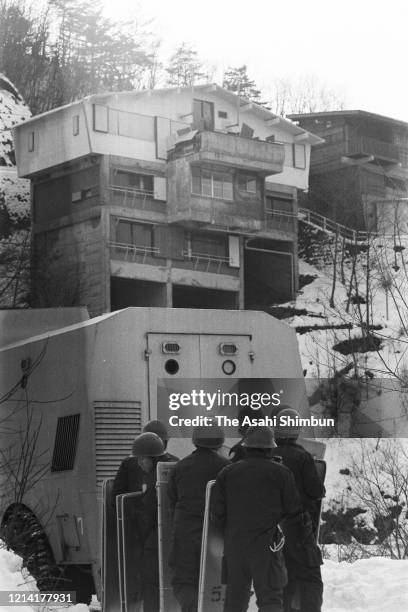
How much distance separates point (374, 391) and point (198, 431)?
3.75 meters

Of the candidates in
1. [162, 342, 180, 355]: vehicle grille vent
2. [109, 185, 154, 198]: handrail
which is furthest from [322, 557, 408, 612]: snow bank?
[109, 185, 154, 198]: handrail

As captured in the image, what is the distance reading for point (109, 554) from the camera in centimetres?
693

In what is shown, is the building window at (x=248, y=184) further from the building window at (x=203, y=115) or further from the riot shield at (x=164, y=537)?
the riot shield at (x=164, y=537)


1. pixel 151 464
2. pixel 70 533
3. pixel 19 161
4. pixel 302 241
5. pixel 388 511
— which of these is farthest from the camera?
Result: pixel 388 511

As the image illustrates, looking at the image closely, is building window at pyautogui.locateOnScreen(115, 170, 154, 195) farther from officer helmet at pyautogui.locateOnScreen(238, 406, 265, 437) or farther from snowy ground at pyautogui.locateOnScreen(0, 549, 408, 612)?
snowy ground at pyautogui.locateOnScreen(0, 549, 408, 612)

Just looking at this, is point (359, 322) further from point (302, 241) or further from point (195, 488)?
point (195, 488)

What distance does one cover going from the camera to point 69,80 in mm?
8273

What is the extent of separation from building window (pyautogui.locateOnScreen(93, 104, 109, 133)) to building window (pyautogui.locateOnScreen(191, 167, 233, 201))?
2.23 feet

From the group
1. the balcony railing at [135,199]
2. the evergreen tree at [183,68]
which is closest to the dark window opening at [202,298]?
the balcony railing at [135,199]

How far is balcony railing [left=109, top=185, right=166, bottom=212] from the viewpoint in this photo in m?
8.40

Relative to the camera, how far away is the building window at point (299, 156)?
899cm

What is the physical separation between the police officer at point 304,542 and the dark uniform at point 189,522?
38 centimetres

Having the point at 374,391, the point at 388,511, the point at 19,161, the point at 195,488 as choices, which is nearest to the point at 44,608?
the point at 195,488

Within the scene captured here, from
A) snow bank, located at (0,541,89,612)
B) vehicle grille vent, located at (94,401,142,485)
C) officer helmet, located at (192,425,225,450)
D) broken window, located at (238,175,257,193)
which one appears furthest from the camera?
broken window, located at (238,175,257,193)
